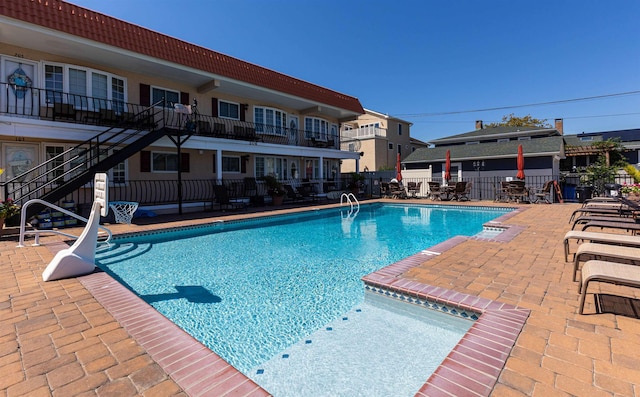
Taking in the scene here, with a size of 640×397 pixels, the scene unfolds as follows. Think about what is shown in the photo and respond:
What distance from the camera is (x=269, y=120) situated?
17.0m

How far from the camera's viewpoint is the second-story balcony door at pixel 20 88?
30.2 ft

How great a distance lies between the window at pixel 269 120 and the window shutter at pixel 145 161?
5.73m

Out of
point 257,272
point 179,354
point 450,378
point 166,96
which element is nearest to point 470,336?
point 450,378

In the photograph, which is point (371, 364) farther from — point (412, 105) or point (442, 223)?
point (412, 105)

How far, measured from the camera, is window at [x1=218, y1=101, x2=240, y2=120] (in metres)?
14.8

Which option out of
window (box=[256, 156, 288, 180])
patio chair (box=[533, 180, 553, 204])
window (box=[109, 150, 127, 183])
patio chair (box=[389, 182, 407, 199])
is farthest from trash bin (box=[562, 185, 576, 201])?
window (box=[109, 150, 127, 183])

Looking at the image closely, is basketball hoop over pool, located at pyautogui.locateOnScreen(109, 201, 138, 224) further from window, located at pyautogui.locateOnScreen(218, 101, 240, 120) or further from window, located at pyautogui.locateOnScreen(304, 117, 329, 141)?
window, located at pyautogui.locateOnScreen(304, 117, 329, 141)

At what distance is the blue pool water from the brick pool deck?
931 mm

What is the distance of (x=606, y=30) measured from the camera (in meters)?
17.7

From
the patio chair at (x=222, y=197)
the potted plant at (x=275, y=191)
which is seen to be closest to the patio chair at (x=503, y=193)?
the potted plant at (x=275, y=191)

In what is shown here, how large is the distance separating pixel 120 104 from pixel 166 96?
193cm

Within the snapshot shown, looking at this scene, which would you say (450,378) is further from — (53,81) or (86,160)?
(53,81)

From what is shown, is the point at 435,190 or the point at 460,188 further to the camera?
the point at 435,190

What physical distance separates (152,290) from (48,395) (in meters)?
2.81
